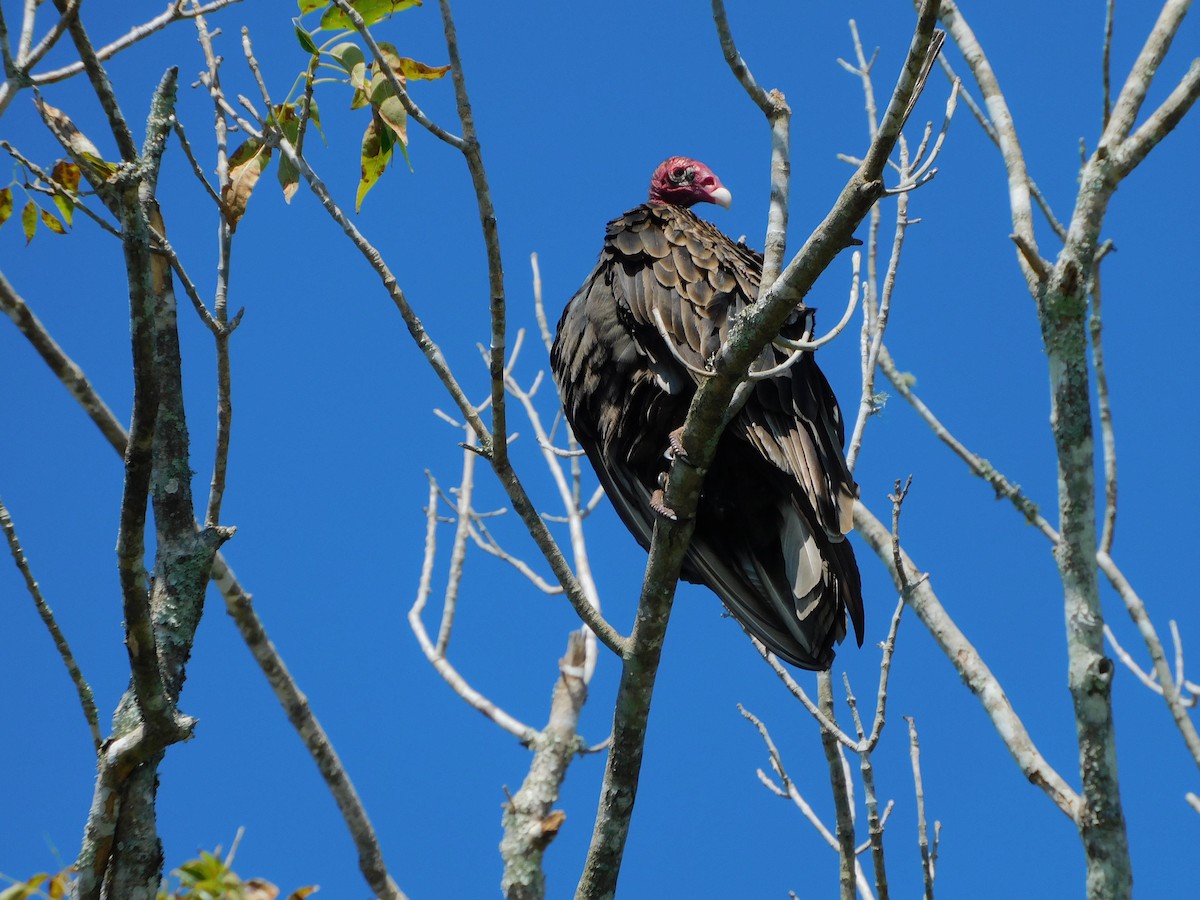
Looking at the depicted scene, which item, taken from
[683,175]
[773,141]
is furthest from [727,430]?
[683,175]

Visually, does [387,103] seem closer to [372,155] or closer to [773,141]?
[372,155]

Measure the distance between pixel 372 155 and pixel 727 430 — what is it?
1179 mm

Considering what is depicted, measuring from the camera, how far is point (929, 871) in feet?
9.04

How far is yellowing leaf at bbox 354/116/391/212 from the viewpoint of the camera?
2721 millimetres

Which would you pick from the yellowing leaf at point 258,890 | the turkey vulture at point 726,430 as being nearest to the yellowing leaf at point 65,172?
the turkey vulture at point 726,430

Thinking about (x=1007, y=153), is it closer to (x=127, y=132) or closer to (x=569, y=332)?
(x=569, y=332)

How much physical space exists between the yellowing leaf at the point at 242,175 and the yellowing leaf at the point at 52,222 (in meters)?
0.49

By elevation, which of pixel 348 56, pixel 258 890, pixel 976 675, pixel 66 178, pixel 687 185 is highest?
pixel 687 185

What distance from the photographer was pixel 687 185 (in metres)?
4.57

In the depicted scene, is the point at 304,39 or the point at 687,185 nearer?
the point at 304,39

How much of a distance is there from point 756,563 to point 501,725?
2073 millimetres

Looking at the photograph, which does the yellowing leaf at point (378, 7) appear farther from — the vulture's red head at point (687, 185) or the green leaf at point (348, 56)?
the vulture's red head at point (687, 185)

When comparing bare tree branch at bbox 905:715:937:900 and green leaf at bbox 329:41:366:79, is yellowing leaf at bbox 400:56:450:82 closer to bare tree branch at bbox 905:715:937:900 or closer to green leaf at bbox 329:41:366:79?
green leaf at bbox 329:41:366:79

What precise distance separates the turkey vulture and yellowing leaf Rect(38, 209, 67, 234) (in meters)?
1.43
